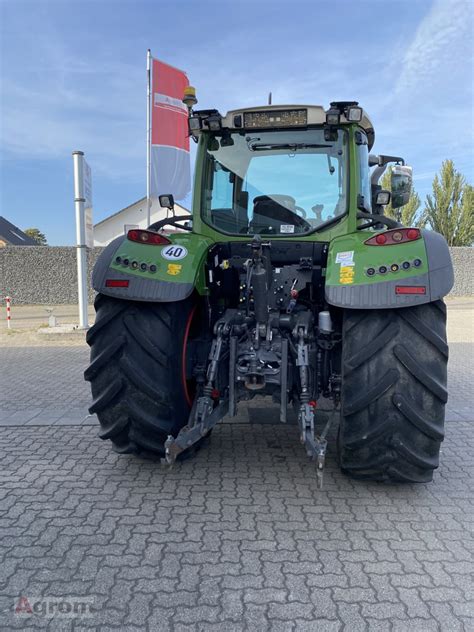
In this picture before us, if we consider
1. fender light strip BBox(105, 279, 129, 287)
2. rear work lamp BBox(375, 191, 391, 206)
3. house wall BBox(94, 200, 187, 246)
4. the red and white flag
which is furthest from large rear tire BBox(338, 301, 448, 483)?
house wall BBox(94, 200, 187, 246)

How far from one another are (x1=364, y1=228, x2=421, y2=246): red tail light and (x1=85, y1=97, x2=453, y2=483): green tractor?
0.02 meters

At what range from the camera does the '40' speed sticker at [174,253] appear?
335 centimetres

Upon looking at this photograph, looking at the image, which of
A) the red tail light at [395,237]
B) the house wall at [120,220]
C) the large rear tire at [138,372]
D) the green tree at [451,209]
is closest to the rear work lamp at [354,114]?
the red tail light at [395,237]

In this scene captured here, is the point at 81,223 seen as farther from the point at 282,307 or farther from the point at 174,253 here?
the point at 282,307

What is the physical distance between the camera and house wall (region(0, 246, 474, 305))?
17078mm

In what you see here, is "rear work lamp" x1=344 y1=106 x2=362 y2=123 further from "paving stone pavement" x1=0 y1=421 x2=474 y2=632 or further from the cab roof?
"paving stone pavement" x1=0 y1=421 x2=474 y2=632

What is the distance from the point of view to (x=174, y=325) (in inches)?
130

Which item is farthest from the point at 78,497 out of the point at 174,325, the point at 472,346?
the point at 472,346

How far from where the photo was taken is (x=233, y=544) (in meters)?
2.65

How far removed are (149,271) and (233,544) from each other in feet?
5.70

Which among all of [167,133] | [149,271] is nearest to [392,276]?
[149,271]

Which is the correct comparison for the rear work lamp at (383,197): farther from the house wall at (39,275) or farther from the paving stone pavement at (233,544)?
the house wall at (39,275)

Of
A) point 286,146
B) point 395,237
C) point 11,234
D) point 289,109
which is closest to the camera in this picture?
point 395,237

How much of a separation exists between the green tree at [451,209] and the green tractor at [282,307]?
84.7 ft
